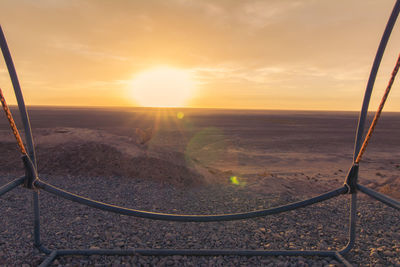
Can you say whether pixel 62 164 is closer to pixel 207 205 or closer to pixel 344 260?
pixel 207 205

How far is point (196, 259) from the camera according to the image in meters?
3.84

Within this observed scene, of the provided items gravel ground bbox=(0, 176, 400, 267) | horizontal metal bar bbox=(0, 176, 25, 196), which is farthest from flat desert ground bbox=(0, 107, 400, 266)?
horizontal metal bar bbox=(0, 176, 25, 196)

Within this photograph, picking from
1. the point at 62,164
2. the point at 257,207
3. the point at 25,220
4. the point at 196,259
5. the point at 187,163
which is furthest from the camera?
the point at 187,163

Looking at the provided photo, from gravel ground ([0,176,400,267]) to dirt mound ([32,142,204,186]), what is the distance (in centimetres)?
169

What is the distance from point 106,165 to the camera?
360 inches

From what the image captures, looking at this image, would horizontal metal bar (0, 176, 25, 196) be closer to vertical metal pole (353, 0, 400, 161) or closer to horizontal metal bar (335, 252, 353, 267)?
vertical metal pole (353, 0, 400, 161)

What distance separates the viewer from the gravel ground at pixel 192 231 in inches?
150

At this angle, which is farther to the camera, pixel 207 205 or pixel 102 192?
pixel 102 192

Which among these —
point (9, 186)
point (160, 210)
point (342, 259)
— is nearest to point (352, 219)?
point (342, 259)

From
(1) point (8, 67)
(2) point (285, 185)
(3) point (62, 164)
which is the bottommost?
(2) point (285, 185)

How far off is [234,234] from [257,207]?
202 cm

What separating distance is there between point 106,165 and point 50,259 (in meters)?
5.78

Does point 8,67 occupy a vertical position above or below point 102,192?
above

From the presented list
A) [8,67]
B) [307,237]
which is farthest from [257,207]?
[8,67]
